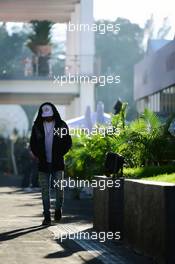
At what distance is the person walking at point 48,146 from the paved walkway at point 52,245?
1.61ft

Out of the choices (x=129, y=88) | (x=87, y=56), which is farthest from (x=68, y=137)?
(x=129, y=88)

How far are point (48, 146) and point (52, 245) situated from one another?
10.7ft

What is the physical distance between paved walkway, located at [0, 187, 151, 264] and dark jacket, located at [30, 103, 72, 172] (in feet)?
2.75

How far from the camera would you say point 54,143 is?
44.4ft

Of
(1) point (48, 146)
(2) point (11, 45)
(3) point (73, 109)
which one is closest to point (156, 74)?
(3) point (73, 109)

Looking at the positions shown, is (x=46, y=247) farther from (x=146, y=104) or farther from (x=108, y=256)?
(x=146, y=104)

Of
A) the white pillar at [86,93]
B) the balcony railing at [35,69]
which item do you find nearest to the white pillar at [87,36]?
the balcony railing at [35,69]

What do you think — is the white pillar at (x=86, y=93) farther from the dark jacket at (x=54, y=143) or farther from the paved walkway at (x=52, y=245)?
the dark jacket at (x=54, y=143)

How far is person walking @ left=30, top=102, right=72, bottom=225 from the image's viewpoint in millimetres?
13414

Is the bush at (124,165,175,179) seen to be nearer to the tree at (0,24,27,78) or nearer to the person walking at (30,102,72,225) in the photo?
the person walking at (30,102,72,225)

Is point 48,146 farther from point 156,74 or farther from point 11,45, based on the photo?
point 11,45

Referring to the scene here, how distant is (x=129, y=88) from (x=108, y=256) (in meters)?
88.9

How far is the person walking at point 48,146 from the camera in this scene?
13.4 m

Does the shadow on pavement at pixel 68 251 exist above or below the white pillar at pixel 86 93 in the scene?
below
